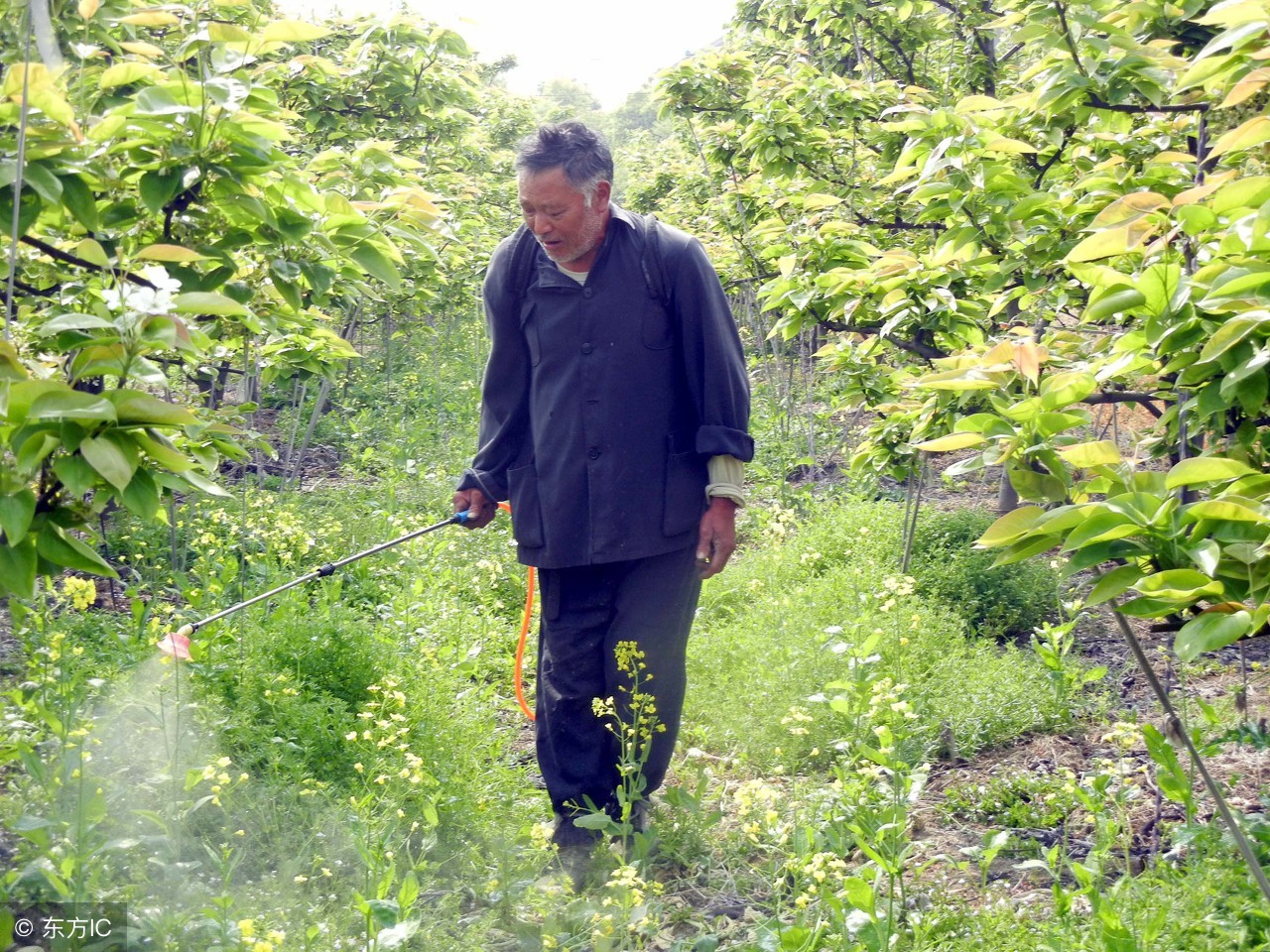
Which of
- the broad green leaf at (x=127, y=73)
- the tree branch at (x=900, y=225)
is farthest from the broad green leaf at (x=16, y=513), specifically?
the tree branch at (x=900, y=225)

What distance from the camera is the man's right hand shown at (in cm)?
349

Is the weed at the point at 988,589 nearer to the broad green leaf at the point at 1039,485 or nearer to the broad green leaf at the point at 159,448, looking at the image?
the broad green leaf at the point at 1039,485

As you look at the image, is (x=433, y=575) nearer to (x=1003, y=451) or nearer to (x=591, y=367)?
(x=591, y=367)

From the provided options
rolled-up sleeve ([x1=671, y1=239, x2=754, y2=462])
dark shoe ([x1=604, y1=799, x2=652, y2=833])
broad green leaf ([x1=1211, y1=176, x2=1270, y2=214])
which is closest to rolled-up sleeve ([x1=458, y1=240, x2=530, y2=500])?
rolled-up sleeve ([x1=671, y1=239, x2=754, y2=462])

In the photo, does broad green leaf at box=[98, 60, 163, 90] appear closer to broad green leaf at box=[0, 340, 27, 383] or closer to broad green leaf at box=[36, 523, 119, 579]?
broad green leaf at box=[0, 340, 27, 383]

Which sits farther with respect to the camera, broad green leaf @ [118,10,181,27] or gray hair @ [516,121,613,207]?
gray hair @ [516,121,613,207]

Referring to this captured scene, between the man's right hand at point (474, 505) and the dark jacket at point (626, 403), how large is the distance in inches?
8.2

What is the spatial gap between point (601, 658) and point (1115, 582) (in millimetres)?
2021

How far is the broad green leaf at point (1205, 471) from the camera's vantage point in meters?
1.45

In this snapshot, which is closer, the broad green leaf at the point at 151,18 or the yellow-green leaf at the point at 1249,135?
the yellow-green leaf at the point at 1249,135

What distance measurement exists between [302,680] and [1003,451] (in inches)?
111

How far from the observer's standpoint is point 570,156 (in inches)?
121

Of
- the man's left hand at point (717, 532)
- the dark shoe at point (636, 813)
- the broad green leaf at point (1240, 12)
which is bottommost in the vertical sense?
the dark shoe at point (636, 813)

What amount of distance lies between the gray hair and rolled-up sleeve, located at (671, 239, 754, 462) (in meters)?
0.33
